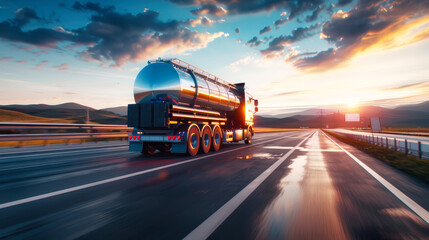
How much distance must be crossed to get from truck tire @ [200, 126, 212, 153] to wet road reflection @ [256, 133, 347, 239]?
20.3 ft

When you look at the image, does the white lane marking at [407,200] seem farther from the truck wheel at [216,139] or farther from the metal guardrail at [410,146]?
the truck wheel at [216,139]

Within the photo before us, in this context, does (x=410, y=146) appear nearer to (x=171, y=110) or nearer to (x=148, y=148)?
(x=171, y=110)

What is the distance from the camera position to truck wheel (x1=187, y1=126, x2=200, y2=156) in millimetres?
10531

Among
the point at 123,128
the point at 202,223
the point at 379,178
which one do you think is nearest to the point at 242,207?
the point at 202,223

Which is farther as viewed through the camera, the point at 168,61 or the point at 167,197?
the point at 168,61

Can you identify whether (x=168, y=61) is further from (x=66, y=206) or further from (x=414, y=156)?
(x=414, y=156)

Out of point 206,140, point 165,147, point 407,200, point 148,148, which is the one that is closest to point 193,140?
point 206,140

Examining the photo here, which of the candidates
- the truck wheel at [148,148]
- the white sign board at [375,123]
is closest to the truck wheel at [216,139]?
the truck wheel at [148,148]

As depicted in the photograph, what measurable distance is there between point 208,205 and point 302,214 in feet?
4.40

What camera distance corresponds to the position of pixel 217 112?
1398 cm

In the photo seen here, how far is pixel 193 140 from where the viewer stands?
1099cm

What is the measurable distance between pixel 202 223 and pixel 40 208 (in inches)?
93.5

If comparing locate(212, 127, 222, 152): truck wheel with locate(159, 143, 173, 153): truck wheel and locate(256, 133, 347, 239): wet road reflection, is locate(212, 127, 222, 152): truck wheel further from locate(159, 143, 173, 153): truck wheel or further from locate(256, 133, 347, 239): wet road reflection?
locate(256, 133, 347, 239): wet road reflection

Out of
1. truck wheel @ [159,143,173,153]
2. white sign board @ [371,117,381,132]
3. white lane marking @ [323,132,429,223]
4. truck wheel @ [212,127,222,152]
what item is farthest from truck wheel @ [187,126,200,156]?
white sign board @ [371,117,381,132]
